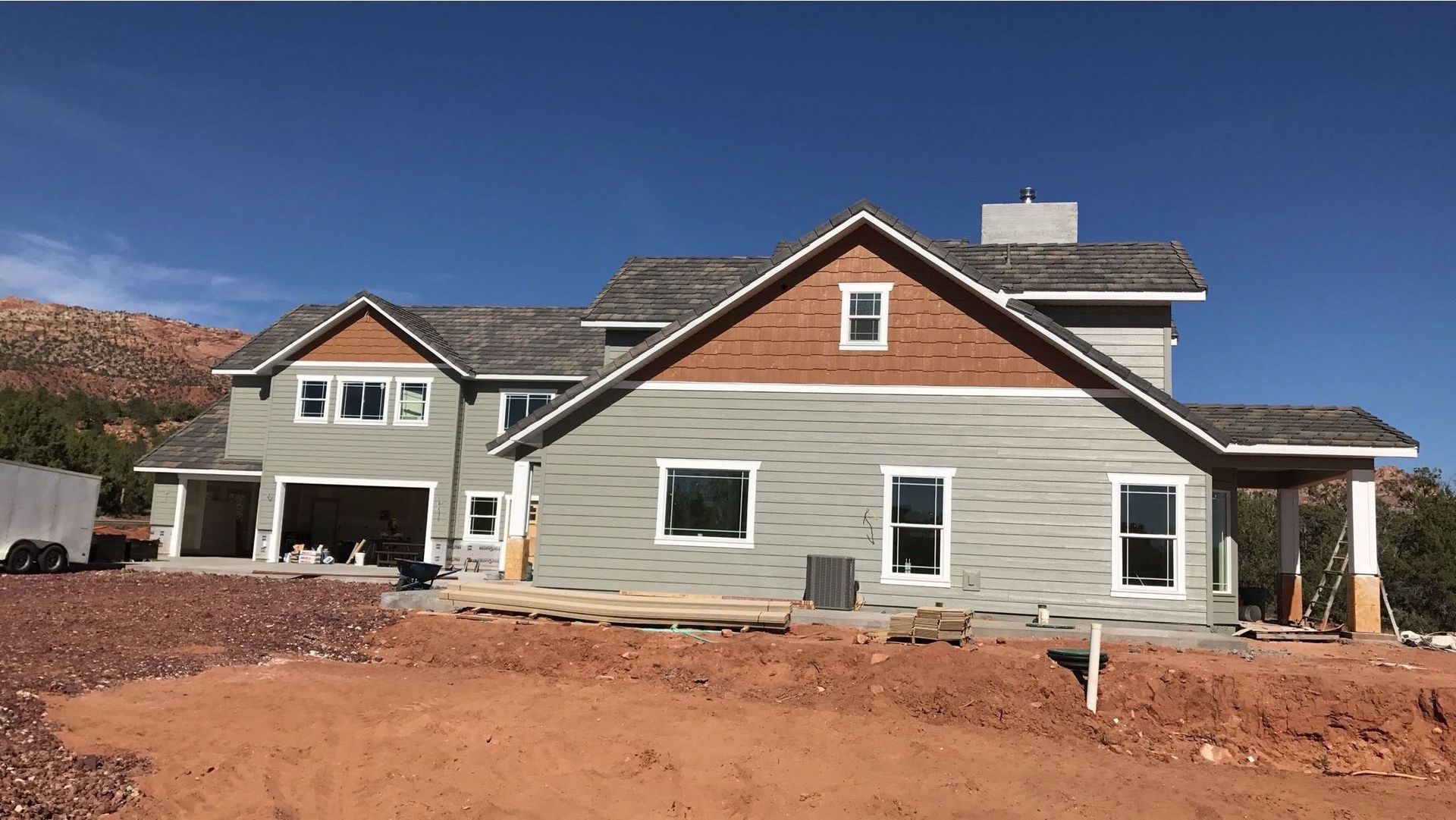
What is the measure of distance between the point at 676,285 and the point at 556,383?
7863mm

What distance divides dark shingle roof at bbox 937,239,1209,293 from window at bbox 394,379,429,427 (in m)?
15.3

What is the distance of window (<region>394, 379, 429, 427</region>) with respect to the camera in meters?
26.2

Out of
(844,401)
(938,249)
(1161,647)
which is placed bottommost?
(1161,647)

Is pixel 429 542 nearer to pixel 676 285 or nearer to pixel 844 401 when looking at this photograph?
pixel 676 285

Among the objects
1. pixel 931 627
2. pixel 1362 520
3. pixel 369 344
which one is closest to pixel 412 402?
pixel 369 344

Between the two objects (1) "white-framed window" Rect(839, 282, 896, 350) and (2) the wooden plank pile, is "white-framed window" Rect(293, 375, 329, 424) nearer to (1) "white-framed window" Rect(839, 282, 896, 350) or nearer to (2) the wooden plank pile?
(1) "white-framed window" Rect(839, 282, 896, 350)

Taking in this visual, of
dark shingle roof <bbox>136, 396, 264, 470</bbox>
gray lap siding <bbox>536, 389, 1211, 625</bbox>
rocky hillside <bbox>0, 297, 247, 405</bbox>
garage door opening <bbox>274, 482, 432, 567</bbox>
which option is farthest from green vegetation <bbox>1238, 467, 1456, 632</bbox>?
rocky hillside <bbox>0, 297, 247, 405</bbox>

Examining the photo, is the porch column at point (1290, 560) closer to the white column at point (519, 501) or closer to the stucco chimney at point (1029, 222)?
the stucco chimney at point (1029, 222)

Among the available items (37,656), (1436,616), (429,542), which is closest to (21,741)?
(37,656)

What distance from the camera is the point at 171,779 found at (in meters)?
8.28

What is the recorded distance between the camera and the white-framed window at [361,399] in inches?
1038

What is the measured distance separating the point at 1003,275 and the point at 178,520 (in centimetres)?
2448

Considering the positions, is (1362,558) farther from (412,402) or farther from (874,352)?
(412,402)

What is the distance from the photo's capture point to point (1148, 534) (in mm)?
14805
